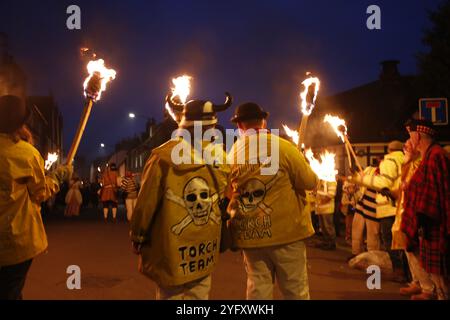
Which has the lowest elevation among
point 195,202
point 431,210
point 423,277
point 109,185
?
point 423,277

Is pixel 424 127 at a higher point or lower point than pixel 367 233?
higher

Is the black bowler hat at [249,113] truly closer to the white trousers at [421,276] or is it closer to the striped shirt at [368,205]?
the white trousers at [421,276]

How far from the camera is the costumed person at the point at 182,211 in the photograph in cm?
363

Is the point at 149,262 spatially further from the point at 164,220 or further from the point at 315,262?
the point at 315,262

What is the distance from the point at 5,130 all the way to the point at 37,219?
2.74 feet

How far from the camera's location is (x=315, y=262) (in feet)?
27.8

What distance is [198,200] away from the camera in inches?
149

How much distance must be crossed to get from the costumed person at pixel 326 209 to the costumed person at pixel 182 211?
20.1 ft

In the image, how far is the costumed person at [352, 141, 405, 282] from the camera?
615cm

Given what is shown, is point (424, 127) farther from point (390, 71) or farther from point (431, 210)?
point (390, 71)

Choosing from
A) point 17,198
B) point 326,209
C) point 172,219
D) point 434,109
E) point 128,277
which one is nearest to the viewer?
point 172,219

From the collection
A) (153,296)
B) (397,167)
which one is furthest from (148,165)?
(397,167)

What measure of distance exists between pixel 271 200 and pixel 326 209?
5636 mm

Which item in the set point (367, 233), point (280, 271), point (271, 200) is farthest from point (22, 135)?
point (367, 233)
